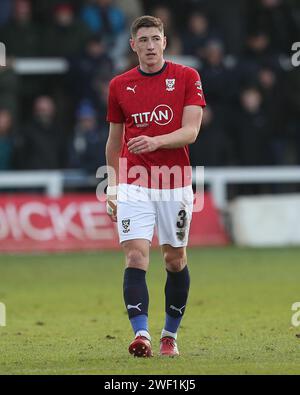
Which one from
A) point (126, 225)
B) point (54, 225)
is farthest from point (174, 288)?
point (54, 225)

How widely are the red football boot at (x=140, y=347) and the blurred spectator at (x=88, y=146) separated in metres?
10.8

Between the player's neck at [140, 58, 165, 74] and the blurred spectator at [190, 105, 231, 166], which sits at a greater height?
the blurred spectator at [190, 105, 231, 166]

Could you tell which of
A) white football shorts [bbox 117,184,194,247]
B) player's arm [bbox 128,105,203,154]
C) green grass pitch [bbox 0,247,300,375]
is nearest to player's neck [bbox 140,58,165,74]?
player's arm [bbox 128,105,203,154]

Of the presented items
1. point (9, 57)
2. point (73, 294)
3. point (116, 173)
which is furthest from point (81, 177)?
point (116, 173)

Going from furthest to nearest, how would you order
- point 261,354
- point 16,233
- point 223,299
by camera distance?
point 16,233 → point 223,299 → point 261,354

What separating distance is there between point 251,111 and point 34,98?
4.48 metres

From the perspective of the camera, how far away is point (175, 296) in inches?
354

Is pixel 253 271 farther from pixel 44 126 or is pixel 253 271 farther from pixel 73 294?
pixel 44 126

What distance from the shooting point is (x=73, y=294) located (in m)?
13.7

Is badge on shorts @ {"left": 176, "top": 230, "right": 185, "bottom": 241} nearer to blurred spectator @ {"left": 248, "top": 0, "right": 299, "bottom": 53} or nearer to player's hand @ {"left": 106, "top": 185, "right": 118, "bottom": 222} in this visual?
player's hand @ {"left": 106, "top": 185, "right": 118, "bottom": 222}

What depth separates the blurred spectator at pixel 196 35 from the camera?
20.6 meters

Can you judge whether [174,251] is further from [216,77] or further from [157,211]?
[216,77]

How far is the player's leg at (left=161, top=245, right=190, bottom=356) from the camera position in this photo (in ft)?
29.1

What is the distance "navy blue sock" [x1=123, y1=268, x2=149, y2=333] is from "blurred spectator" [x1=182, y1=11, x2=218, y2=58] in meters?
12.2
